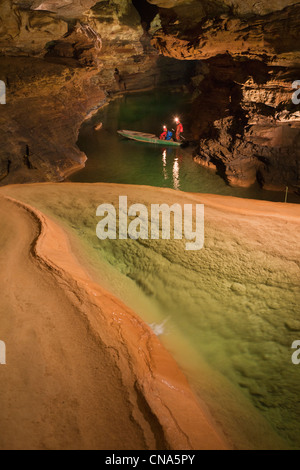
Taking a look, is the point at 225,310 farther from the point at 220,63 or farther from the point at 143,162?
the point at 143,162

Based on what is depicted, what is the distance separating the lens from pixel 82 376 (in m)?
2.46

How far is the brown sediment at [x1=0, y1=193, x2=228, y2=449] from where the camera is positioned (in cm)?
211

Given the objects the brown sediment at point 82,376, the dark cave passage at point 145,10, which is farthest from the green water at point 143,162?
the brown sediment at point 82,376

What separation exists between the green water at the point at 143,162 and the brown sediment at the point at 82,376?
980 cm

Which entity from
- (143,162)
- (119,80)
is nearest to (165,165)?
Result: (143,162)

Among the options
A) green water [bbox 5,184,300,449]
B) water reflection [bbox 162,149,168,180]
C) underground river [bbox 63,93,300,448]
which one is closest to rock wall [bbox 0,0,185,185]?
water reflection [bbox 162,149,168,180]

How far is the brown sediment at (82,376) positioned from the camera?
211 cm

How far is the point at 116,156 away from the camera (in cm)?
1573

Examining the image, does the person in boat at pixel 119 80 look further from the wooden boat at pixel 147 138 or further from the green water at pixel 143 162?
the wooden boat at pixel 147 138

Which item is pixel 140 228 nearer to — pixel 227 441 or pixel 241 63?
pixel 227 441

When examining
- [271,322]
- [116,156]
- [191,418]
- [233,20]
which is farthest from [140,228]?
[116,156]

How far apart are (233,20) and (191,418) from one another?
961cm

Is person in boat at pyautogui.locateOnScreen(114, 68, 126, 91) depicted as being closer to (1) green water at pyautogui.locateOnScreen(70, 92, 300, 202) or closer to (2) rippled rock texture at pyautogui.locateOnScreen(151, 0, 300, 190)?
(1) green water at pyautogui.locateOnScreen(70, 92, 300, 202)

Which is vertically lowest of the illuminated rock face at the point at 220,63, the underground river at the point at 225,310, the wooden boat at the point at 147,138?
the underground river at the point at 225,310
